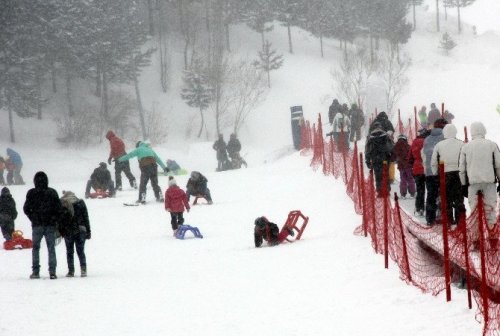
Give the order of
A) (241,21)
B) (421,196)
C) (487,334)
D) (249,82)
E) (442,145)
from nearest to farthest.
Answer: (487,334) → (442,145) → (421,196) → (249,82) → (241,21)

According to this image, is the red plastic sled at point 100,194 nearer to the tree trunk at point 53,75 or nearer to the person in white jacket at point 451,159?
the person in white jacket at point 451,159

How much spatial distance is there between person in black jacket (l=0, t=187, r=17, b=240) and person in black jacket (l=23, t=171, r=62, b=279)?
474 cm

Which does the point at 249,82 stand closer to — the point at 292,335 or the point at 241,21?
the point at 241,21

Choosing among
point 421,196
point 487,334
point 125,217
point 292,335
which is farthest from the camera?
point 125,217

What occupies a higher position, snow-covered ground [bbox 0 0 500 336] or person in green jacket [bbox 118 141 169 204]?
person in green jacket [bbox 118 141 169 204]

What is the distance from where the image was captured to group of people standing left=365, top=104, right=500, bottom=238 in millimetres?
10133

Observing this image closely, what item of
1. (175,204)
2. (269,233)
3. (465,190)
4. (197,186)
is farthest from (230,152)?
(465,190)

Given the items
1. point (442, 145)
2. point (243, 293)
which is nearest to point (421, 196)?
point (442, 145)

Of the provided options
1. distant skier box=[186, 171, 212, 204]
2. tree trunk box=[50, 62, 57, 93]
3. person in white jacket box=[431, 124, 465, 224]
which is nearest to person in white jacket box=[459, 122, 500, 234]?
person in white jacket box=[431, 124, 465, 224]

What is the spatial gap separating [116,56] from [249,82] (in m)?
12.0

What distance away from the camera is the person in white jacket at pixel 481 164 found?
10.1 m

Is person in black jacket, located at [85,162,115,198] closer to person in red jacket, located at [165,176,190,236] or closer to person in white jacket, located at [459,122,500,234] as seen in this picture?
person in red jacket, located at [165,176,190,236]

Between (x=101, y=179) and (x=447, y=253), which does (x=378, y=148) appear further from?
(x=101, y=179)

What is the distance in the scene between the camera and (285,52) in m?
78.8
